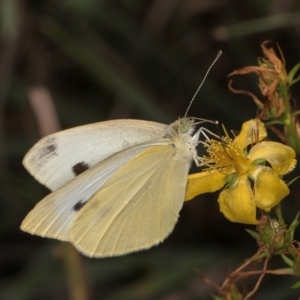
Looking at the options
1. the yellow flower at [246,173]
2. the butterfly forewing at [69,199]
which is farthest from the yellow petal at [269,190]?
the butterfly forewing at [69,199]

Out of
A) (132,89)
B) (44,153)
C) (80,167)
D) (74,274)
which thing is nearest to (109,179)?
(80,167)

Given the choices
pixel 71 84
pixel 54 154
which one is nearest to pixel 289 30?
pixel 71 84

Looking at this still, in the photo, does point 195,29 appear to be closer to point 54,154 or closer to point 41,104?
point 41,104

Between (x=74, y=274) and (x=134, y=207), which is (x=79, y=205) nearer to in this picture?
(x=134, y=207)

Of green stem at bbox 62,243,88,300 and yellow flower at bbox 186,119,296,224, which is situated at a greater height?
yellow flower at bbox 186,119,296,224

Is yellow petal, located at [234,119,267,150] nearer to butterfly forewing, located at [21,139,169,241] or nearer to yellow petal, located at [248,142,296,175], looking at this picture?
yellow petal, located at [248,142,296,175]

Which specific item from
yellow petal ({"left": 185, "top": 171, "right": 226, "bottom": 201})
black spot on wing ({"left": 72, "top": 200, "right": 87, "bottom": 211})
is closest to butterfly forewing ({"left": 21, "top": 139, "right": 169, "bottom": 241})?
black spot on wing ({"left": 72, "top": 200, "right": 87, "bottom": 211})
